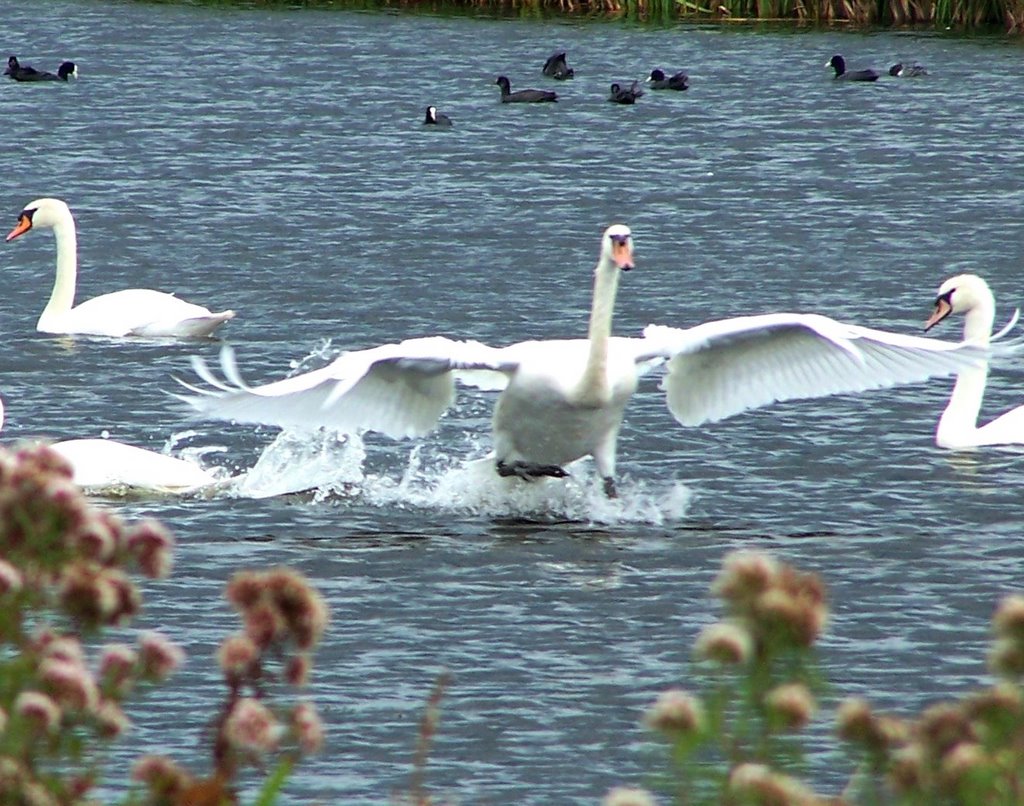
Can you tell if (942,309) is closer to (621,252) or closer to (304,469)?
(621,252)

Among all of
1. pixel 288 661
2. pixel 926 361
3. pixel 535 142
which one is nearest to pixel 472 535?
pixel 926 361

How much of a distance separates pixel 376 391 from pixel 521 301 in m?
5.12

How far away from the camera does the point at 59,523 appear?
9.36 feet

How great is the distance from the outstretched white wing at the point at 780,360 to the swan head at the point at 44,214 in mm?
6581

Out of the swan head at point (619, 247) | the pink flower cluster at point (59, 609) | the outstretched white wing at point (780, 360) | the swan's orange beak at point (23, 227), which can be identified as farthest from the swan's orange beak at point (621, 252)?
the swan's orange beak at point (23, 227)

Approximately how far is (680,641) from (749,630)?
5168mm

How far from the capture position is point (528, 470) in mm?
9562

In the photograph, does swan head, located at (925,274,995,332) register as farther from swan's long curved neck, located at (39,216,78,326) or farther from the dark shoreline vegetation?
the dark shoreline vegetation

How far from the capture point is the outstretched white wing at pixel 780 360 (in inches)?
359

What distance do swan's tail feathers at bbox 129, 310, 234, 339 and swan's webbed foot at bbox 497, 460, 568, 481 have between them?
413 cm

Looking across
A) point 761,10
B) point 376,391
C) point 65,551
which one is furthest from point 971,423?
point 761,10

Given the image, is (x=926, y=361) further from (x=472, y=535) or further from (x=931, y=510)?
(x=472, y=535)

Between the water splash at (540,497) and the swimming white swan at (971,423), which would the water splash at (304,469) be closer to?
the water splash at (540,497)

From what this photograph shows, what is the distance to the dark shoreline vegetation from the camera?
29141mm
